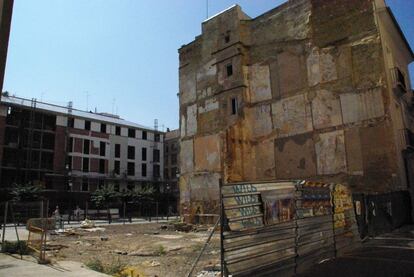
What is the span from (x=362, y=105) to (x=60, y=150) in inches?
1963

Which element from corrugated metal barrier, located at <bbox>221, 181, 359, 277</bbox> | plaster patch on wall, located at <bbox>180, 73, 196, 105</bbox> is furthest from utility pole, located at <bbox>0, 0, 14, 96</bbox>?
plaster patch on wall, located at <bbox>180, 73, 196, 105</bbox>

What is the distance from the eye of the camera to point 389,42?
25.6 meters

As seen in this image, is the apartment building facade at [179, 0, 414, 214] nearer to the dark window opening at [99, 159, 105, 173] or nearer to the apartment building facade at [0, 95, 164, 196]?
the apartment building facade at [0, 95, 164, 196]

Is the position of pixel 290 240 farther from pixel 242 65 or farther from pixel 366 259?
pixel 242 65

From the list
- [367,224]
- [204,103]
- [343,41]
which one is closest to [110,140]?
[204,103]

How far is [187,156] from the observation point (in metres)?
31.8

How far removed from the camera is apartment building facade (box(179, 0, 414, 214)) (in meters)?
22.2

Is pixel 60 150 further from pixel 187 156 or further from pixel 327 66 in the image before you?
pixel 327 66

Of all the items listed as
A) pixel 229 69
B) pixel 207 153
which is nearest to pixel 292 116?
pixel 229 69

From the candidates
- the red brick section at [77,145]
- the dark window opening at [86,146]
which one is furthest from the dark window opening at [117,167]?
the red brick section at [77,145]

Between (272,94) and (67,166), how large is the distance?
42.7m

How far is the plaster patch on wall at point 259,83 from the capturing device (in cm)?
2773

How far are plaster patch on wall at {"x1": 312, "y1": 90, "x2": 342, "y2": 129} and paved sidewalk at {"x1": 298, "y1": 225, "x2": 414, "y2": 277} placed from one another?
34.8ft

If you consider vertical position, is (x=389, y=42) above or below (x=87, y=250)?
above
